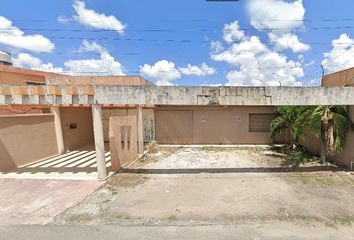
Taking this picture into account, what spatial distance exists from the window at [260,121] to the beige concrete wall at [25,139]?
1120 cm

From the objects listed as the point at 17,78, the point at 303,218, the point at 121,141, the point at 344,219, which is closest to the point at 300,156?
the point at 344,219

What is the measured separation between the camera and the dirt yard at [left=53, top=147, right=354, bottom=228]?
4.42m

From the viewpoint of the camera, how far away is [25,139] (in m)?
8.70

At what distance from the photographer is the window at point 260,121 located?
12.9 m

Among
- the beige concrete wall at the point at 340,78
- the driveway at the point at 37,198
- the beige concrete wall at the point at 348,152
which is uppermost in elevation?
the beige concrete wall at the point at 340,78

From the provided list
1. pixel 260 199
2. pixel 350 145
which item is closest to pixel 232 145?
pixel 350 145

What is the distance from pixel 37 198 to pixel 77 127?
753cm

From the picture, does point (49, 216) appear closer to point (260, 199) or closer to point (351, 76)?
point (260, 199)

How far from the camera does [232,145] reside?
12.8 meters

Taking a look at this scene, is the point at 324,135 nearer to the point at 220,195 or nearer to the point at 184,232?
the point at 220,195

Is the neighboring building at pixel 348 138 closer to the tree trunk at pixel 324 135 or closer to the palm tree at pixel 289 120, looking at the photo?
the tree trunk at pixel 324 135

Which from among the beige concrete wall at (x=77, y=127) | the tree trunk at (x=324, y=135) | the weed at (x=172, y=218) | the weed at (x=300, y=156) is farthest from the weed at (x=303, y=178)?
the beige concrete wall at (x=77, y=127)

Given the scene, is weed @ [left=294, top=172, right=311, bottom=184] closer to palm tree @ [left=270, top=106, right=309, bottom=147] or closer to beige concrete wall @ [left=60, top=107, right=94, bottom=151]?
palm tree @ [left=270, top=106, right=309, bottom=147]

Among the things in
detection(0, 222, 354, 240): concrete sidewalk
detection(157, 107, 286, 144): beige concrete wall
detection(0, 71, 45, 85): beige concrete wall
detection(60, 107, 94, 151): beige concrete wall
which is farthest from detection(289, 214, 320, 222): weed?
detection(0, 71, 45, 85): beige concrete wall
